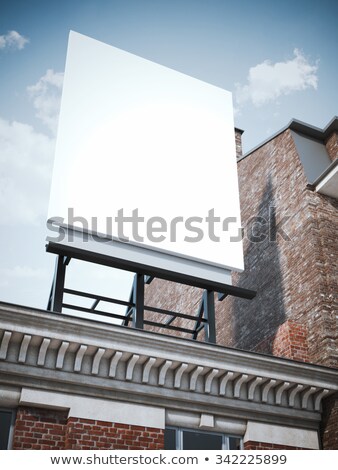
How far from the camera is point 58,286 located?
12320mm

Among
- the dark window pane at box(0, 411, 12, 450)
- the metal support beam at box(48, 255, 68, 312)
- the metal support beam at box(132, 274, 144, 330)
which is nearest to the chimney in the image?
the metal support beam at box(132, 274, 144, 330)

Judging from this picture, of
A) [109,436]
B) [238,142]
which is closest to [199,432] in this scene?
[109,436]

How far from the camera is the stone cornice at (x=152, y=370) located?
1056 centimetres

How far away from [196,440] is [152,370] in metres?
1.57

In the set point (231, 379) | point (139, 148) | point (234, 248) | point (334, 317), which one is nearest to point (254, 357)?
point (231, 379)

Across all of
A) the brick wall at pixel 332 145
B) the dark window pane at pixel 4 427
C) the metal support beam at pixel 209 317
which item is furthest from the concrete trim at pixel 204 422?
the brick wall at pixel 332 145

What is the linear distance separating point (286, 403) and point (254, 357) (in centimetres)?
133

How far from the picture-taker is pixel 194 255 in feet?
47.1

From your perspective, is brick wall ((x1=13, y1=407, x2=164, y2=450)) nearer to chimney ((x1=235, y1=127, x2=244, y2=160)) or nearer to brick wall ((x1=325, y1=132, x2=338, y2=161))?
brick wall ((x1=325, y1=132, x2=338, y2=161))

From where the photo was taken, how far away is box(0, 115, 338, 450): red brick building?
10508 millimetres

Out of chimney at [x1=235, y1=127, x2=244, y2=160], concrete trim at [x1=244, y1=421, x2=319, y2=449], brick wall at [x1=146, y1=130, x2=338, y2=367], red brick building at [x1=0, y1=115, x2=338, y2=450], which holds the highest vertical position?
chimney at [x1=235, y1=127, x2=244, y2=160]

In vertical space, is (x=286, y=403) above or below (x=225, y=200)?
below

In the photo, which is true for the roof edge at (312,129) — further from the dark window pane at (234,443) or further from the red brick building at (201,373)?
the dark window pane at (234,443)

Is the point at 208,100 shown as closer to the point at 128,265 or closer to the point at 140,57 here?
the point at 140,57
